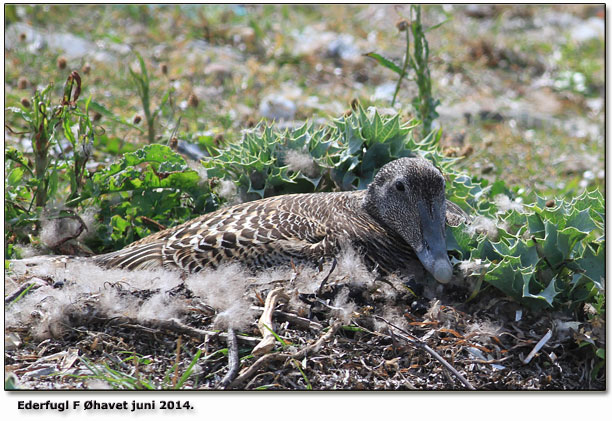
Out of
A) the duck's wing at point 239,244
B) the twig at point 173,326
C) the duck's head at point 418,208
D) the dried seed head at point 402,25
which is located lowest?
the twig at point 173,326

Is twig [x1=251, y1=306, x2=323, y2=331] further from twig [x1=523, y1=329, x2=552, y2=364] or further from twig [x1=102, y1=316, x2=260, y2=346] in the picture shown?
→ twig [x1=523, y1=329, x2=552, y2=364]

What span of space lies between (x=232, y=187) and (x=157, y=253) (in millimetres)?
755

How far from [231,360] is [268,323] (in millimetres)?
221

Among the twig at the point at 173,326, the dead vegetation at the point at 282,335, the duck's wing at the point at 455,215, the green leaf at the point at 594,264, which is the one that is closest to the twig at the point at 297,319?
the dead vegetation at the point at 282,335

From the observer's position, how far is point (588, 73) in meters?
7.91

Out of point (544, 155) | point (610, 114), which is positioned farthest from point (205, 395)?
point (544, 155)

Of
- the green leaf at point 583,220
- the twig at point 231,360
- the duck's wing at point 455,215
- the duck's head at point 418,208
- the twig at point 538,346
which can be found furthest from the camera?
the duck's wing at point 455,215

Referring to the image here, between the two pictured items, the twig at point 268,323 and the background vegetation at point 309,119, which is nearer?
the twig at point 268,323

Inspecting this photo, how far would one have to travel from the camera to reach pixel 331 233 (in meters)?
3.47

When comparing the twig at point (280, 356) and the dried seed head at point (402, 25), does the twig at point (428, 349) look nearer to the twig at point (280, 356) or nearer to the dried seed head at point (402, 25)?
the twig at point (280, 356)

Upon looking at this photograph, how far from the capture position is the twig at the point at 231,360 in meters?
2.82

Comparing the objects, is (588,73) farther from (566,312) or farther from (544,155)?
(566,312)
